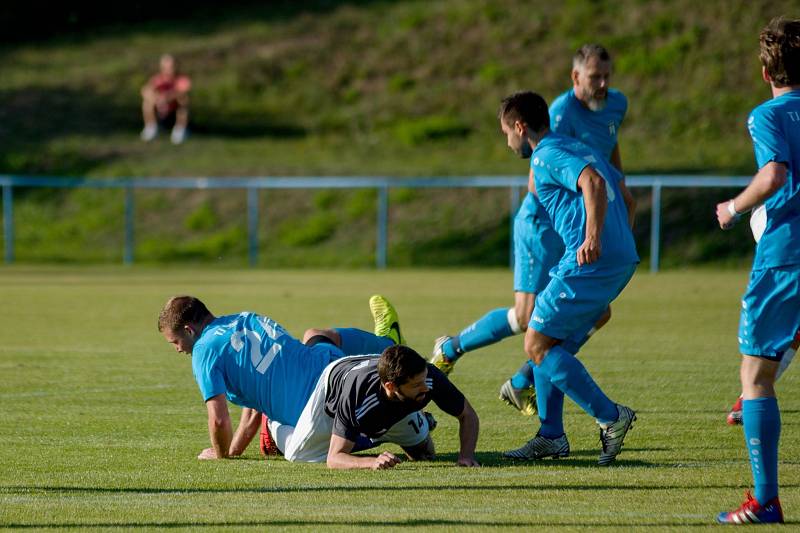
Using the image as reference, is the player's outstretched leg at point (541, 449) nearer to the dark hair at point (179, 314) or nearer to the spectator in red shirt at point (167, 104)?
the dark hair at point (179, 314)

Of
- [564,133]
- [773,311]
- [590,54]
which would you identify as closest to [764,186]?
[773,311]

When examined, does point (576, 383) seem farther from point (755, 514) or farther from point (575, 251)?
point (755, 514)

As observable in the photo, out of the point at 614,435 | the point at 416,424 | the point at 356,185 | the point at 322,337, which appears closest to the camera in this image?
the point at 614,435

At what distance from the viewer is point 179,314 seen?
7.64 meters

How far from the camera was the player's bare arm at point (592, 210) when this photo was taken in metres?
7.01

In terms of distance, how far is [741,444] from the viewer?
26.2 ft

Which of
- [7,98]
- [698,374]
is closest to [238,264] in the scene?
[7,98]

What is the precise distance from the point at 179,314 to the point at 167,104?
105ft

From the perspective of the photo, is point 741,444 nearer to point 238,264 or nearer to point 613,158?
point 613,158

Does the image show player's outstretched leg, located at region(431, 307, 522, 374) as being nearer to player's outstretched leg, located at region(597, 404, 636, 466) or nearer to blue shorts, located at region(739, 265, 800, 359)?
player's outstretched leg, located at region(597, 404, 636, 466)

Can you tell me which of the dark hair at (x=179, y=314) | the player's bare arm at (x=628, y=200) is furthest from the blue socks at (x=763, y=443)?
the dark hair at (x=179, y=314)

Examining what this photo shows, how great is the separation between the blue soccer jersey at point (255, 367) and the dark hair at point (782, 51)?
3.16 metres

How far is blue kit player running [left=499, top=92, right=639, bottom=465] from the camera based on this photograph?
7090 millimetres

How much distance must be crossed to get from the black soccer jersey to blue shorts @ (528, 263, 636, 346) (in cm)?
60
